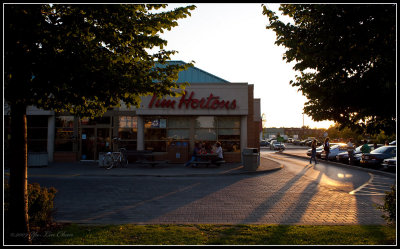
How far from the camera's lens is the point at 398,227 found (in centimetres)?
430

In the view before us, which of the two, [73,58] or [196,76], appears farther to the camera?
[196,76]

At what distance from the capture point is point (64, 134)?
71.5 feet

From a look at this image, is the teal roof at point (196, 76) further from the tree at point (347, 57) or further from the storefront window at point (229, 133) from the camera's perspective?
the tree at point (347, 57)

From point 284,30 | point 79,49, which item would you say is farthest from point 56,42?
point 284,30

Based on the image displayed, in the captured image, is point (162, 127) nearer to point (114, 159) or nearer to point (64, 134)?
point (114, 159)

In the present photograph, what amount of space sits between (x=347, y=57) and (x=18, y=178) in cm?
562

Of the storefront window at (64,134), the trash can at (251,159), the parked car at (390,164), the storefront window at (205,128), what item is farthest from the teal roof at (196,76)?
the parked car at (390,164)

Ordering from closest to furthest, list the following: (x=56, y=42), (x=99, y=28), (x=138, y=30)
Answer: (x=56, y=42)
(x=99, y=28)
(x=138, y=30)

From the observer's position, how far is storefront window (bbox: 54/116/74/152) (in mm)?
21734

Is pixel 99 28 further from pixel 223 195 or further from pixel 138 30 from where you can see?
pixel 223 195

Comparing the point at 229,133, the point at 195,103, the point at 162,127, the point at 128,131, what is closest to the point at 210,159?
the point at 229,133

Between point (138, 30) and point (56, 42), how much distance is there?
1422 mm

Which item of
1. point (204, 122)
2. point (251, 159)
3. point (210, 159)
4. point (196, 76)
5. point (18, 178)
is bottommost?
point (210, 159)

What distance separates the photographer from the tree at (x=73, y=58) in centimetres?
427
